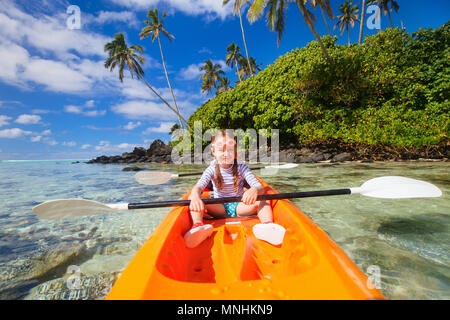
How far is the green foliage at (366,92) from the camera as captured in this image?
9.20 metres

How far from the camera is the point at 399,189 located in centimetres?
224

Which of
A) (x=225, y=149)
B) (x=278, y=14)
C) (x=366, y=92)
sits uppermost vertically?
(x=278, y=14)

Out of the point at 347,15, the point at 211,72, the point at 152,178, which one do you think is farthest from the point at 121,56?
the point at 347,15

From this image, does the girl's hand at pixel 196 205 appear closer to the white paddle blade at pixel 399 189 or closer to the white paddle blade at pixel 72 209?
the white paddle blade at pixel 72 209

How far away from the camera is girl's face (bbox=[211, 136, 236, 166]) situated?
2464mm

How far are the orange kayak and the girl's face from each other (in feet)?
2.48

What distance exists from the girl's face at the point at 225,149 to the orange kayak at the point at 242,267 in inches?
29.7

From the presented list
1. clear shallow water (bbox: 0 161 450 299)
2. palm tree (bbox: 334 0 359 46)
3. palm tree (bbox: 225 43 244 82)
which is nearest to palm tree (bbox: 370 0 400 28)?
palm tree (bbox: 334 0 359 46)

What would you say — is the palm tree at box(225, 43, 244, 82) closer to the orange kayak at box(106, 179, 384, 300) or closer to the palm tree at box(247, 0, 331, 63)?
the palm tree at box(247, 0, 331, 63)

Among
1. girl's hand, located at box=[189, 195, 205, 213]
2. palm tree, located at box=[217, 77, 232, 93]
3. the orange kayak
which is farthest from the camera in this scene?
palm tree, located at box=[217, 77, 232, 93]

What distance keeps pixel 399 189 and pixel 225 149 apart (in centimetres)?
204

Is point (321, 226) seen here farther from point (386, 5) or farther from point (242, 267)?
point (386, 5)

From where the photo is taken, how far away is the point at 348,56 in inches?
445
